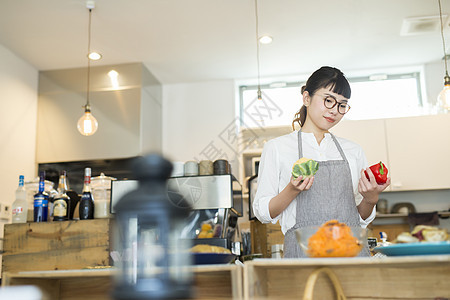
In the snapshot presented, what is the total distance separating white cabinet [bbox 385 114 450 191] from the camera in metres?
4.16

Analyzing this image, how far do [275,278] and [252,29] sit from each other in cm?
289

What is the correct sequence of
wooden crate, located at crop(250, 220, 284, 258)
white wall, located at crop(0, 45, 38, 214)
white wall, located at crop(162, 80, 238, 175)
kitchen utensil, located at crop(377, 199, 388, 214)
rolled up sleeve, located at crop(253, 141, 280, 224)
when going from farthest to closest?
white wall, located at crop(162, 80, 238, 175), kitchen utensil, located at crop(377, 199, 388, 214), white wall, located at crop(0, 45, 38, 214), wooden crate, located at crop(250, 220, 284, 258), rolled up sleeve, located at crop(253, 141, 280, 224)

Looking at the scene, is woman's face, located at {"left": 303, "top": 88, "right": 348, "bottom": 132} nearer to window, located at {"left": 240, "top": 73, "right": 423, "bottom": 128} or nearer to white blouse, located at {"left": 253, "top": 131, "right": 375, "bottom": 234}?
white blouse, located at {"left": 253, "top": 131, "right": 375, "bottom": 234}

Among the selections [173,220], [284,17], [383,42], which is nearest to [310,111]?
[173,220]

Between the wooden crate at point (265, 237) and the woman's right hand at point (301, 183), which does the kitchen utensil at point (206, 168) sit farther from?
the woman's right hand at point (301, 183)

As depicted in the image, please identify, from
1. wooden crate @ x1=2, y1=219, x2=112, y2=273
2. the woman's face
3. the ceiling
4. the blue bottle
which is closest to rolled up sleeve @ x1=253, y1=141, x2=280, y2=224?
the woman's face

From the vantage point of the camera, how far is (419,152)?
421 cm

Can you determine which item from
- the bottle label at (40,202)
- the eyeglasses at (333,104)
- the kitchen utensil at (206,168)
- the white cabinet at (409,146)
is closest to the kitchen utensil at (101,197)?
the bottle label at (40,202)

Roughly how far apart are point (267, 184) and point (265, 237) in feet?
5.18

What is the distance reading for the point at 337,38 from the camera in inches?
159

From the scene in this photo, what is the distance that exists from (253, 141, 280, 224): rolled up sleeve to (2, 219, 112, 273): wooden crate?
120 centimetres

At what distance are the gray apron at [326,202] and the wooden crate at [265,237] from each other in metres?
1.44

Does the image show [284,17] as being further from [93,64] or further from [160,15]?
[93,64]

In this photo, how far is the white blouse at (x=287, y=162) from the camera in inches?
63.1
